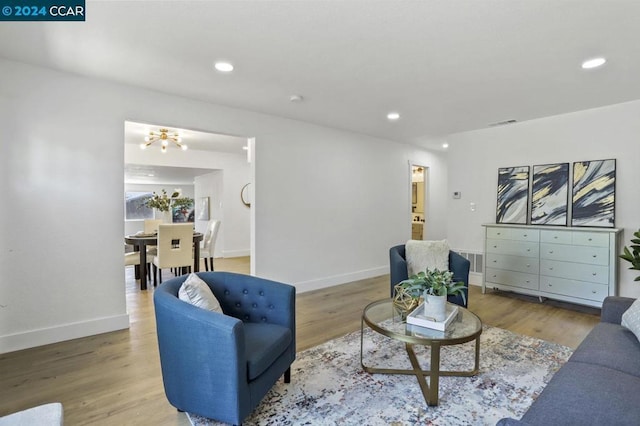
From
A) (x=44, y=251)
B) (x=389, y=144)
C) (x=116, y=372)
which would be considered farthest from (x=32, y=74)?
(x=389, y=144)

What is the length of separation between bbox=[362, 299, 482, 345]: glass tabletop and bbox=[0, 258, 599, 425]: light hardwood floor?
82 centimetres

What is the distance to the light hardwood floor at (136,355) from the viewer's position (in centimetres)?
202

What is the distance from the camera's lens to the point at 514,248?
14.2 ft

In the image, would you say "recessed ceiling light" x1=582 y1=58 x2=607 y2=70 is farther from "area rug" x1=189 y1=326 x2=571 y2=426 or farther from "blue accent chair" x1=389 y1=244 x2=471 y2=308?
"area rug" x1=189 y1=326 x2=571 y2=426

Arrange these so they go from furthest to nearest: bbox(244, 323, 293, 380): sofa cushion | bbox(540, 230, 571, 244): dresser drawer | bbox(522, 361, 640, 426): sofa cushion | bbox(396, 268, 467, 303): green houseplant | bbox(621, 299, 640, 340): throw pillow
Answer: bbox(540, 230, 571, 244): dresser drawer, bbox(396, 268, 467, 303): green houseplant, bbox(621, 299, 640, 340): throw pillow, bbox(244, 323, 293, 380): sofa cushion, bbox(522, 361, 640, 426): sofa cushion

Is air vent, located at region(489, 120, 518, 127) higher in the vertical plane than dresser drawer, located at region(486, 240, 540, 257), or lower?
higher

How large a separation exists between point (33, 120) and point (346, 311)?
3545 millimetres

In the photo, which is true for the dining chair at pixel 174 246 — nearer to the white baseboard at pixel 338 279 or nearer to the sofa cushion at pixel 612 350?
the white baseboard at pixel 338 279

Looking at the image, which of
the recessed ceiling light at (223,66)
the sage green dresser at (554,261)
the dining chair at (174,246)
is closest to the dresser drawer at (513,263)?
the sage green dresser at (554,261)

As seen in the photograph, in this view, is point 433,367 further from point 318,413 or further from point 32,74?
point 32,74

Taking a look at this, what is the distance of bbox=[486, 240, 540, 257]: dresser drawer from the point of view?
13.6 feet

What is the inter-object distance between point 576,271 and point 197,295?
13.6ft

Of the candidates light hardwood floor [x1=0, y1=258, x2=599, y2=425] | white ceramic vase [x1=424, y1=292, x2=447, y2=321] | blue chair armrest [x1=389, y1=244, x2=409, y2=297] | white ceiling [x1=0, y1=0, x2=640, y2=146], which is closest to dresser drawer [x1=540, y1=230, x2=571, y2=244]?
light hardwood floor [x1=0, y1=258, x2=599, y2=425]

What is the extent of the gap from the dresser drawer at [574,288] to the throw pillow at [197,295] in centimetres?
399
